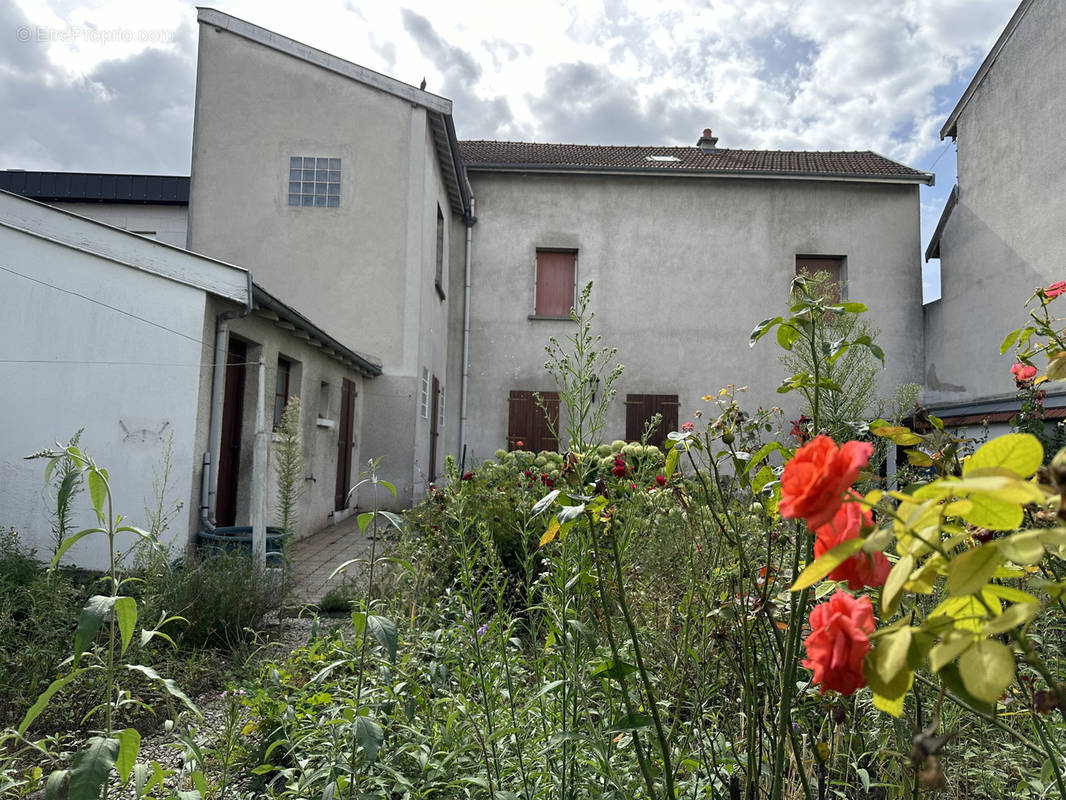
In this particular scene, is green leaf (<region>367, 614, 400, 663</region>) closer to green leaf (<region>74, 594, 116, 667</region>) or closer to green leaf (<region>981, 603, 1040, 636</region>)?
green leaf (<region>74, 594, 116, 667</region>)

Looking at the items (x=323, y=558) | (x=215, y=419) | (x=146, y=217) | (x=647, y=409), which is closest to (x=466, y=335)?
(x=647, y=409)

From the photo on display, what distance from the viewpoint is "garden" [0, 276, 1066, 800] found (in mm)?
519

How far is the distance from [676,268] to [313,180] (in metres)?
7.48

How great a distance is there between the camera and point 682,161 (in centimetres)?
1504

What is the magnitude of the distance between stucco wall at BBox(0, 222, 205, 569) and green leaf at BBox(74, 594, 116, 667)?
515 centimetres

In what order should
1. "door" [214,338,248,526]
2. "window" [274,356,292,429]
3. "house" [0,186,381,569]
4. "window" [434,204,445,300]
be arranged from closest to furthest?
"house" [0,186,381,569]
"door" [214,338,248,526]
"window" [274,356,292,429]
"window" [434,204,445,300]

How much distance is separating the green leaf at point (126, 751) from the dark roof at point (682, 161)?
45.8 ft

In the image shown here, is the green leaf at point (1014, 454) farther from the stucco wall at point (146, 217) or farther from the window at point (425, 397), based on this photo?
the stucco wall at point (146, 217)

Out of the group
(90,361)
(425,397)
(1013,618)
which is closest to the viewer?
(1013,618)

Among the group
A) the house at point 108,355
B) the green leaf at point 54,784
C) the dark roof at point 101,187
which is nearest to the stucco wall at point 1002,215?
the house at point 108,355

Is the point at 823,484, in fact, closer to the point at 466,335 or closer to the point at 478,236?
the point at 466,335

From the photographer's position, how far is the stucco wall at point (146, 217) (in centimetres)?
1486

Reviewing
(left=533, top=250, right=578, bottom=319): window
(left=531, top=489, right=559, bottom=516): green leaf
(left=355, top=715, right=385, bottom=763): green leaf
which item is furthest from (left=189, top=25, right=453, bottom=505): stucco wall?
(left=531, top=489, right=559, bottom=516): green leaf

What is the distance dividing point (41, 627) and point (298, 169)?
31.5 feet
